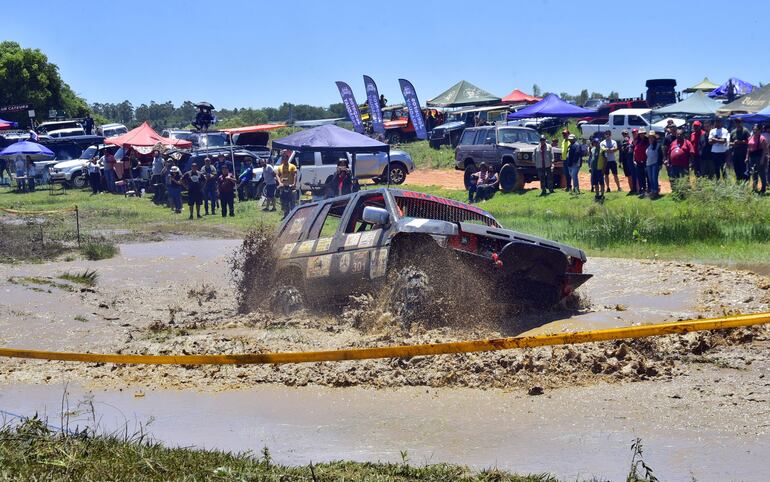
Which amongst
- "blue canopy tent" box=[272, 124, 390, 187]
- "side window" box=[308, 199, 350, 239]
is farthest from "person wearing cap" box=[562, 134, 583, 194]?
"side window" box=[308, 199, 350, 239]

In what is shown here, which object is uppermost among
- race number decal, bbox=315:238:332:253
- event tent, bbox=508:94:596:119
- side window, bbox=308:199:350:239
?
event tent, bbox=508:94:596:119

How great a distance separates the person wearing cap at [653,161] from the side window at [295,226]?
11.9m

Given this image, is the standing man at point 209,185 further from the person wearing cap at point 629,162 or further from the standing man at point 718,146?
the standing man at point 718,146

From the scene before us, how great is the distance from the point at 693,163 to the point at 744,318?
717 inches

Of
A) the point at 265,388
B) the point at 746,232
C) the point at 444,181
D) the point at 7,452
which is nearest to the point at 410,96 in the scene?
the point at 444,181

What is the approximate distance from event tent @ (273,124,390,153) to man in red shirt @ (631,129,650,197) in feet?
21.7

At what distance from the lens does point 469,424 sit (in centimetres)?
772

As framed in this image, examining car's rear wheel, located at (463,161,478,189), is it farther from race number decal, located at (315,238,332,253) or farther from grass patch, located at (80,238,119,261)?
race number decal, located at (315,238,332,253)

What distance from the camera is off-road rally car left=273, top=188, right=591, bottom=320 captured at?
10.5m

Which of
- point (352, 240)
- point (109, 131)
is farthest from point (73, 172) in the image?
point (352, 240)

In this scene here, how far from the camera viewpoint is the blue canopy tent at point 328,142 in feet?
84.7

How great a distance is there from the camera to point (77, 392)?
9.41 meters

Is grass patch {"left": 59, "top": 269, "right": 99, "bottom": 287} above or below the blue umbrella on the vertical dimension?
below

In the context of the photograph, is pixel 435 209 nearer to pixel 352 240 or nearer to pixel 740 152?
pixel 352 240
